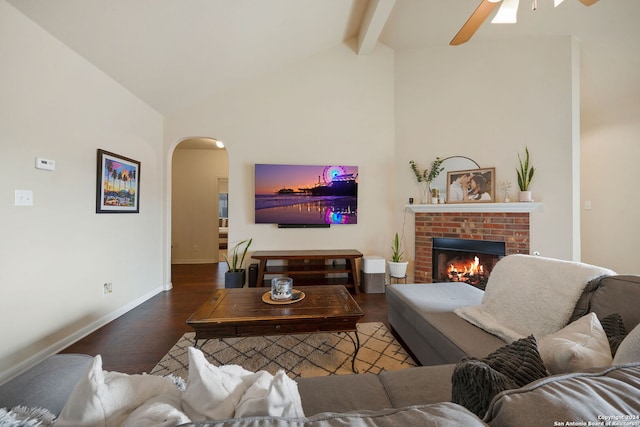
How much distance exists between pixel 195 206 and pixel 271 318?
14.7 feet

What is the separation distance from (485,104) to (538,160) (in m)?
0.97

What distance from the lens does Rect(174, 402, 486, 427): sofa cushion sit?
406 mm

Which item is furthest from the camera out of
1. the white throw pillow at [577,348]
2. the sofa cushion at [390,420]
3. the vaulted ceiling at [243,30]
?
the vaulted ceiling at [243,30]

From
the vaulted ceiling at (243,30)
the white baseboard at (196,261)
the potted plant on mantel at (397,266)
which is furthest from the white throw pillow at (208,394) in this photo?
the white baseboard at (196,261)

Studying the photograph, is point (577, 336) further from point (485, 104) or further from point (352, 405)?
point (485, 104)

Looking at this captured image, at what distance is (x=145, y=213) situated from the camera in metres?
3.07

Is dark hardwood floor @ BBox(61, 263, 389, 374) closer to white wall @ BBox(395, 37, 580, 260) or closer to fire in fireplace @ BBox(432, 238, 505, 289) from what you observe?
fire in fireplace @ BBox(432, 238, 505, 289)

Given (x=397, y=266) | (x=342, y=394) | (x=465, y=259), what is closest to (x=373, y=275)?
(x=397, y=266)

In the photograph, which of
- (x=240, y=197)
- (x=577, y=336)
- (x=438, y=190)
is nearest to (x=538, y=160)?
(x=438, y=190)

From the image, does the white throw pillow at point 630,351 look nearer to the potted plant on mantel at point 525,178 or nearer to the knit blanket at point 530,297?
the knit blanket at point 530,297

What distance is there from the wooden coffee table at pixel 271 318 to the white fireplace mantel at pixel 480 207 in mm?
2186

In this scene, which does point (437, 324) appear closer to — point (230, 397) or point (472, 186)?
point (230, 397)

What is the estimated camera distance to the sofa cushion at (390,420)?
406mm

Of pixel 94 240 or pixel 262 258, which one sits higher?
pixel 94 240
